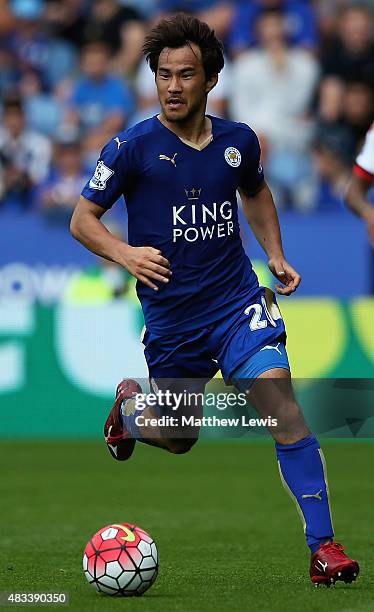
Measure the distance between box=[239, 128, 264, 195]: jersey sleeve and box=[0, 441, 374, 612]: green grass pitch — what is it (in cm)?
177

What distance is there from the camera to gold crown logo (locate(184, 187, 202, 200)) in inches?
234

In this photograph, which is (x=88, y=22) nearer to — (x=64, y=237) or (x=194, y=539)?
(x=64, y=237)

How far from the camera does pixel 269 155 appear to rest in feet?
50.6

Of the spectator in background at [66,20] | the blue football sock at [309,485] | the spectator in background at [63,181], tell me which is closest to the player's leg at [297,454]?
the blue football sock at [309,485]

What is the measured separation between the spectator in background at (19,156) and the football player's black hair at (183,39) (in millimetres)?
9547

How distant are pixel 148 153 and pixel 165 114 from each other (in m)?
0.19

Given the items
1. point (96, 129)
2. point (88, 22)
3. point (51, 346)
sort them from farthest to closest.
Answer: point (88, 22)
point (96, 129)
point (51, 346)

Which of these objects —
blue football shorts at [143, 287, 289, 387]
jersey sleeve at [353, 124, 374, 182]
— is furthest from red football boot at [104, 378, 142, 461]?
Answer: jersey sleeve at [353, 124, 374, 182]

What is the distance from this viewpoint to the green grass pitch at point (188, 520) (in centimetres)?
546

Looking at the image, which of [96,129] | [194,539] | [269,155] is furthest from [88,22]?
[194,539]

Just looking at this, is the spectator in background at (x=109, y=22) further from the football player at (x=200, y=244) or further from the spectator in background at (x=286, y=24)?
the football player at (x=200, y=244)

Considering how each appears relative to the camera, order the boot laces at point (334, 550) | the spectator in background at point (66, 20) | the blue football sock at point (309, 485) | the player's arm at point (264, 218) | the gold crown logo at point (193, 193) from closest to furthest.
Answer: the boot laces at point (334, 550)
the blue football sock at point (309, 485)
the gold crown logo at point (193, 193)
the player's arm at point (264, 218)
the spectator in background at point (66, 20)

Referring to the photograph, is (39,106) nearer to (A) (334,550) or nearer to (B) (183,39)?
(B) (183,39)

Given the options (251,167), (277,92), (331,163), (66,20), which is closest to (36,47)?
(66,20)
